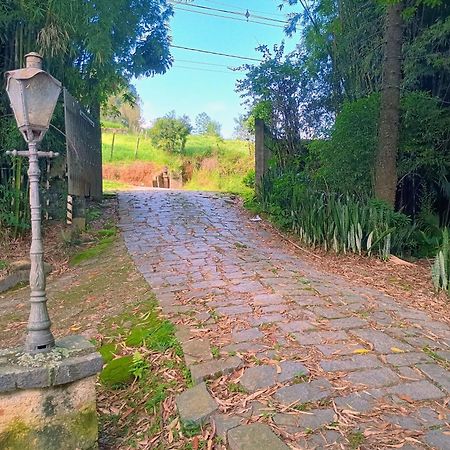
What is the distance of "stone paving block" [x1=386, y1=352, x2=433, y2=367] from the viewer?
235 centimetres

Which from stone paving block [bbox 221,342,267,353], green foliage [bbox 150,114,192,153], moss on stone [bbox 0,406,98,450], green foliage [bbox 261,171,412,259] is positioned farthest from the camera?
green foliage [bbox 150,114,192,153]

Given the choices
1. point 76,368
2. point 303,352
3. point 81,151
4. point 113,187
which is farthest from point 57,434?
point 113,187

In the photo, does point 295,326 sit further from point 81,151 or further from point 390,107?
point 81,151

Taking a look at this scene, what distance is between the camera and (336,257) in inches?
191

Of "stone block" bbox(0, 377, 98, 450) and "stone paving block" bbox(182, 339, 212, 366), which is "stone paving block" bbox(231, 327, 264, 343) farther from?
"stone block" bbox(0, 377, 98, 450)

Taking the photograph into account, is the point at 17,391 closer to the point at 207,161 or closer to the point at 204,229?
the point at 204,229

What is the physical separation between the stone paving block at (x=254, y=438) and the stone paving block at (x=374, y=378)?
59cm

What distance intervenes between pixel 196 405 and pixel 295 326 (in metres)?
0.96

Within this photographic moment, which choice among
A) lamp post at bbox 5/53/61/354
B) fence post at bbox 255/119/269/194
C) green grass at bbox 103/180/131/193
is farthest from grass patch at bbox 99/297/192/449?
green grass at bbox 103/180/131/193

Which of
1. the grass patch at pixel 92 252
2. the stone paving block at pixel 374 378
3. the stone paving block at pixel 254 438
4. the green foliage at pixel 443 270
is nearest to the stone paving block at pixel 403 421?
the stone paving block at pixel 374 378

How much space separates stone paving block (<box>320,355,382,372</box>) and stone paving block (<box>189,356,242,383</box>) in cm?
48

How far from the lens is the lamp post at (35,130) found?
204 centimetres

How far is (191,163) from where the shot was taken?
15078 mm

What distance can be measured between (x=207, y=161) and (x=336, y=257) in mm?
10243
